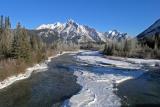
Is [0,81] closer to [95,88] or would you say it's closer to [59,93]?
[59,93]

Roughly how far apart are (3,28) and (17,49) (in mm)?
74459

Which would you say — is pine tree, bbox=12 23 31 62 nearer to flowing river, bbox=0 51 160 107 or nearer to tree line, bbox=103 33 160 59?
flowing river, bbox=0 51 160 107

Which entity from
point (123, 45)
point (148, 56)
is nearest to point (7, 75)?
point (148, 56)

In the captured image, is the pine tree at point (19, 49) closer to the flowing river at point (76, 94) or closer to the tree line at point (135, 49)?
the flowing river at point (76, 94)

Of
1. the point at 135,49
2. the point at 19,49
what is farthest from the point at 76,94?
the point at 135,49

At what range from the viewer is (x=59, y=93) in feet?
108

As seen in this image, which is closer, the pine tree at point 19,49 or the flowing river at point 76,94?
the flowing river at point 76,94

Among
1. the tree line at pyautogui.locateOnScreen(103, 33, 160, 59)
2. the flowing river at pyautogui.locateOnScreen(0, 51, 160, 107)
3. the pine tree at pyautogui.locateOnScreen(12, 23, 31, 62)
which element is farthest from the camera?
the tree line at pyautogui.locateOnScreen(103, 33, 160, 59)

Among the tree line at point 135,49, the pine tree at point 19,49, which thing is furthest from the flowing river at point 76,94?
the tree line at point 135,49

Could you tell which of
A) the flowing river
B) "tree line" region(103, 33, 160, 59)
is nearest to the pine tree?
the flowing river

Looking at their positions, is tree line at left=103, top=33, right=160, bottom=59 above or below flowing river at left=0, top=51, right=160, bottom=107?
above

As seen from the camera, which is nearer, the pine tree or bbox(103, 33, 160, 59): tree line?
the pine tree

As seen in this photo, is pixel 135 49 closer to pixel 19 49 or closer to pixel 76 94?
pixel 19 49

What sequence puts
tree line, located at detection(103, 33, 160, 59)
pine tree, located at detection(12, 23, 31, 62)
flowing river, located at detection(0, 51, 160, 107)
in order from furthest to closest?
tree line, located at detection(103, 33, 160, 59) → pine tree, located at detection(12, 23, 31, 62) → flowing river, located at detection(0, 51, 160, 107)
